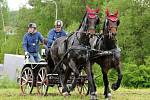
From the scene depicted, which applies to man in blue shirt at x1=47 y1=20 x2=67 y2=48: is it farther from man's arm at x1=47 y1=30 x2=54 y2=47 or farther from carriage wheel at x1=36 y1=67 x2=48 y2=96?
carriage wheel at x1=36 y1=67 x2=48 y2=96

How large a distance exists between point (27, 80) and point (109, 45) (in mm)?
3528

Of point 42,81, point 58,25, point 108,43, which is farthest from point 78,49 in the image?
point 42,81

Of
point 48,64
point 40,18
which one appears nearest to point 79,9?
point 40,18

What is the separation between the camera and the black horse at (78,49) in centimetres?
1187

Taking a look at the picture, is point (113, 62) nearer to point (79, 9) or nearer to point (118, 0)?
point (118, 0)

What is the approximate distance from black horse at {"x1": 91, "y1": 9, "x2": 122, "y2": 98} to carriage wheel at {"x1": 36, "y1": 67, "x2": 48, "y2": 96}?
6.47 feet

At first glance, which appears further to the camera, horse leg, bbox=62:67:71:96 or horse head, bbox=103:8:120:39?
horse leg, bbox=62:67:71:96

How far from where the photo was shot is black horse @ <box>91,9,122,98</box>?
11.5 meters

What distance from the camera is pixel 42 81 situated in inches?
555

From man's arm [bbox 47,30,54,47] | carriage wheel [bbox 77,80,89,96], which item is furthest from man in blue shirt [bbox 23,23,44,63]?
carriage wheel [bbox 77,80,89,96]

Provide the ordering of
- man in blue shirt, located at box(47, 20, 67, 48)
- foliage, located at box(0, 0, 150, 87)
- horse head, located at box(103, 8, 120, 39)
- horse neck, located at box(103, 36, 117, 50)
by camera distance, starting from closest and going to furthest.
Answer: horse head, located at box(103, 8, 120, 39), horse neck, located at box(103, 36, 117, 50), man in blue shirt, located at box(47, 20, 67, 48), foliage, located at box(0, 0, 150, 87)

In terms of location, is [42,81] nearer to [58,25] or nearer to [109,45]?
[58,25]

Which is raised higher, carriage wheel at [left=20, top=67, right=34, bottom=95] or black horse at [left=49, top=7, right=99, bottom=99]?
black horse at [left=49, top=7, right=99, bottom=99]

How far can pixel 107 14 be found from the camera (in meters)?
11.6
